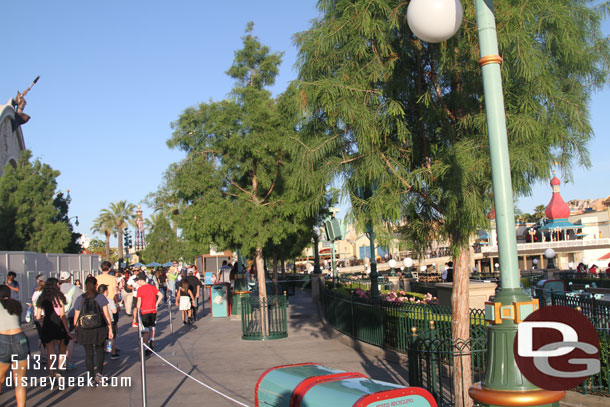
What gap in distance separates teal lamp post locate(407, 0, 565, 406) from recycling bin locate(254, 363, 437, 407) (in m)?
0.49

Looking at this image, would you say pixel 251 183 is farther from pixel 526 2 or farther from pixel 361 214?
pixel 526 2

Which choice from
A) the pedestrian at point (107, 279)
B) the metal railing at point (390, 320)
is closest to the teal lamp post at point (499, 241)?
the metal railing at point (390, 320)

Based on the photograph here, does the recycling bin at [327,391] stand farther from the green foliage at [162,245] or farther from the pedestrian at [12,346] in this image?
the green foliage at [162,245]

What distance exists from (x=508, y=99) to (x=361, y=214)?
2.24 meters

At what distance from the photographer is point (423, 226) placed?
809cm

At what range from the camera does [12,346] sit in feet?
25.0

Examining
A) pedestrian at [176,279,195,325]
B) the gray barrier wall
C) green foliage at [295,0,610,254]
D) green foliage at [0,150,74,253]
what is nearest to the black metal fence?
green foliage at [295,0,610,254]

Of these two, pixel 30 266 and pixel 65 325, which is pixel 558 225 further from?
pixel 65 325

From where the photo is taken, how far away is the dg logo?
2.84 meters

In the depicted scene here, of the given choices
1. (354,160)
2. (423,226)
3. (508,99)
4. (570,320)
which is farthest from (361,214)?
(570,320)

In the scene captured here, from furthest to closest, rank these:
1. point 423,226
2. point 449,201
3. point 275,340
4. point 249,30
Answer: point 249,30
point 275,340
point 423,226
point 449,201

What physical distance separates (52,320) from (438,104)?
23.3ft

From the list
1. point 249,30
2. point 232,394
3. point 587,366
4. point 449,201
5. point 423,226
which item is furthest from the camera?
point 249,30

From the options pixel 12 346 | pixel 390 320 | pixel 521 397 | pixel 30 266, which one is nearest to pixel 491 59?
pixel 521 397
